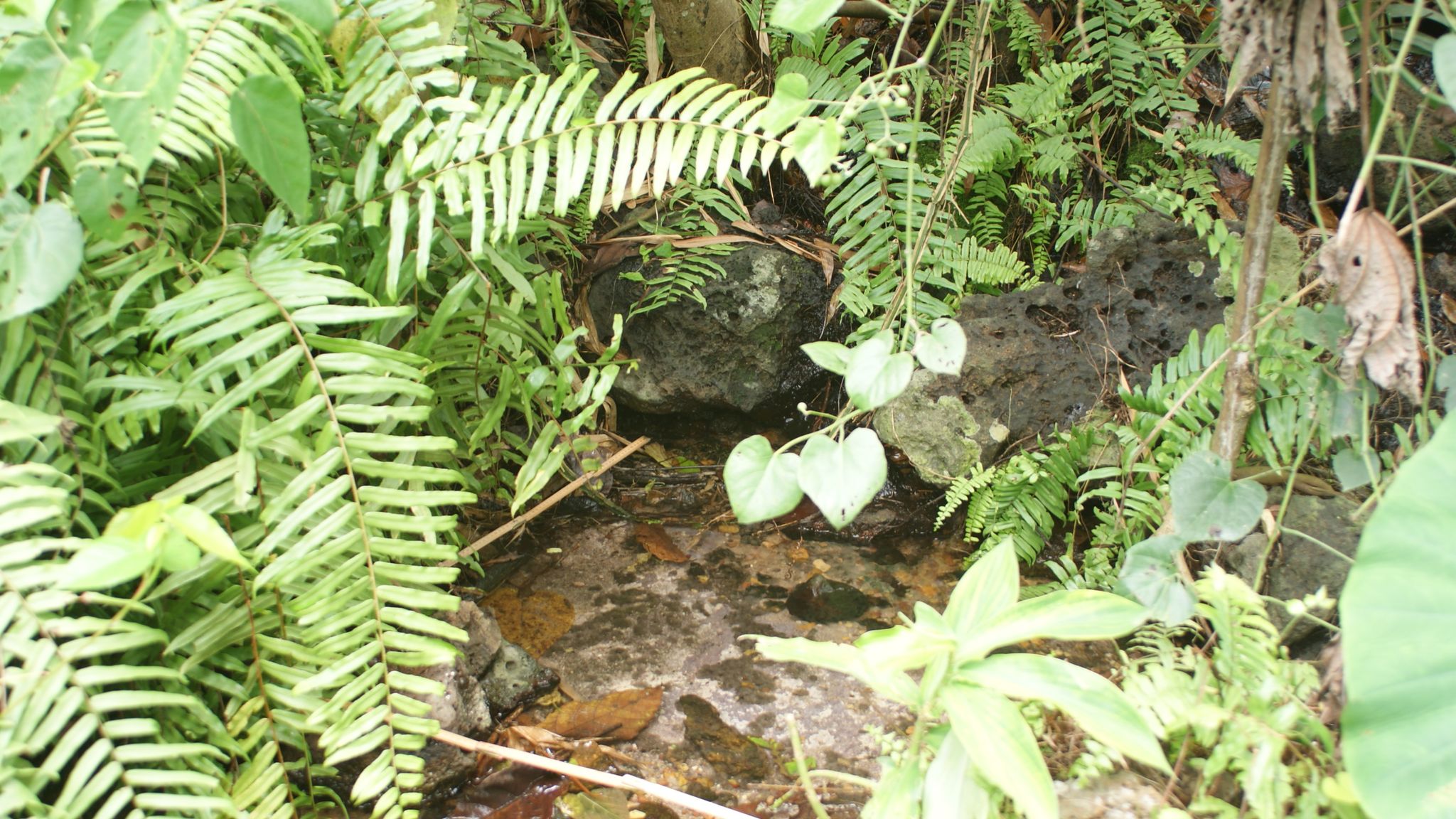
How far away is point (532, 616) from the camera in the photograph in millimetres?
2211

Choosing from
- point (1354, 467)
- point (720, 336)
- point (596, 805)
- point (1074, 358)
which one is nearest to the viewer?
point (1354, 467)

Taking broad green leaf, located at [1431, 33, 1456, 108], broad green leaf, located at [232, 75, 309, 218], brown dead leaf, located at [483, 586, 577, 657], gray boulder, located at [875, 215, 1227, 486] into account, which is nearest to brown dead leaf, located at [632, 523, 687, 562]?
brown dead leaf, located at [483, 586, 577, 657]

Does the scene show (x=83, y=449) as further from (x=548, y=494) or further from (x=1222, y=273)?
(x=1222, y=273)

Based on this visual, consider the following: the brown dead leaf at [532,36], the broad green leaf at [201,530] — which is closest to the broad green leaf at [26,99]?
the broad green leaf at [201,530]

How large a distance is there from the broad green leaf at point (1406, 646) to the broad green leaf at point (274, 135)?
4.65 feet

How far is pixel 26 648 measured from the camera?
1099 millimetres

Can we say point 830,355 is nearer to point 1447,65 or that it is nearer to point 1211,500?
point 1211,500

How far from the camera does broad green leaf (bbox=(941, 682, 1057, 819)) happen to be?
35.5 inches

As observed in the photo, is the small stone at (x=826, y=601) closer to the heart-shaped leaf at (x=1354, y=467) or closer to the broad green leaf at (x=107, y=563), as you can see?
the heart-shaped leaf at (x=1354, y=467)

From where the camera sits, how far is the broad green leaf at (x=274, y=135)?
105cm

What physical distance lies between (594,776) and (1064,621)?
0.89 m

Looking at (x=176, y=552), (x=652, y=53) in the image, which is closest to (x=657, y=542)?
(x=176, y=552)

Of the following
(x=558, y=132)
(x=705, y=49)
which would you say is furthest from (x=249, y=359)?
(x=705, y=49)

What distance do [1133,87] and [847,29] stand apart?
3.94 feet
